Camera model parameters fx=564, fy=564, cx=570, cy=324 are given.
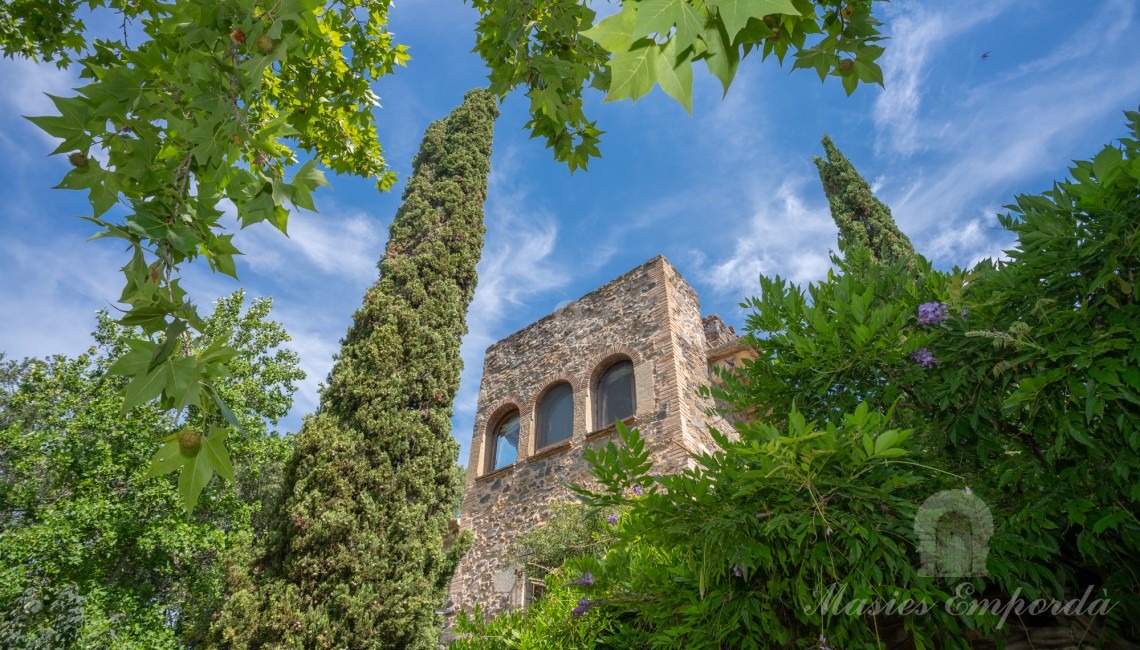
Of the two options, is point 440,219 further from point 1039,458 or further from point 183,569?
point 183,569

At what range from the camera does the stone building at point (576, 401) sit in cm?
861

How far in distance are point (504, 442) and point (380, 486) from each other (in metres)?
4.37

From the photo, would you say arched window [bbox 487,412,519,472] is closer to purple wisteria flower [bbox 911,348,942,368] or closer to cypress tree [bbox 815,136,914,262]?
purple wisteria flower [bbox 911,348,942,368]

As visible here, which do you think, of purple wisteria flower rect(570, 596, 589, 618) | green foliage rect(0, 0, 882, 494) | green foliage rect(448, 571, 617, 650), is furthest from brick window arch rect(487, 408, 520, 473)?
green foliage rect(0, 0, 882, 494)

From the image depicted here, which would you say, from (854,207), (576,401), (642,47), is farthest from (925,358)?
(854,207)

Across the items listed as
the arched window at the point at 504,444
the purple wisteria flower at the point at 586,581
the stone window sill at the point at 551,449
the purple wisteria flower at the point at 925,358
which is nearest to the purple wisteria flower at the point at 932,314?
the purple wisteria flower at the point at 925,358

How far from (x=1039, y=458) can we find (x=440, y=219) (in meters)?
8.92

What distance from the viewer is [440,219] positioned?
32.1ft

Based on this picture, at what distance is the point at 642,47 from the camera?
119 cm

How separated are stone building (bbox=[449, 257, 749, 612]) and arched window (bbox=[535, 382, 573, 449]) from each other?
2 centimetres

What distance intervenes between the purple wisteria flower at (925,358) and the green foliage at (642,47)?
1.33 m

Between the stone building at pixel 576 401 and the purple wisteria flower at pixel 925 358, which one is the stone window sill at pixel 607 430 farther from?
the purple wisteria flower at pixel 925 358

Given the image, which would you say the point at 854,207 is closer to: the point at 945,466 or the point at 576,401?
the point at 576,401

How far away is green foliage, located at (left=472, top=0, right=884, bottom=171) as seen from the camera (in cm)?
110
